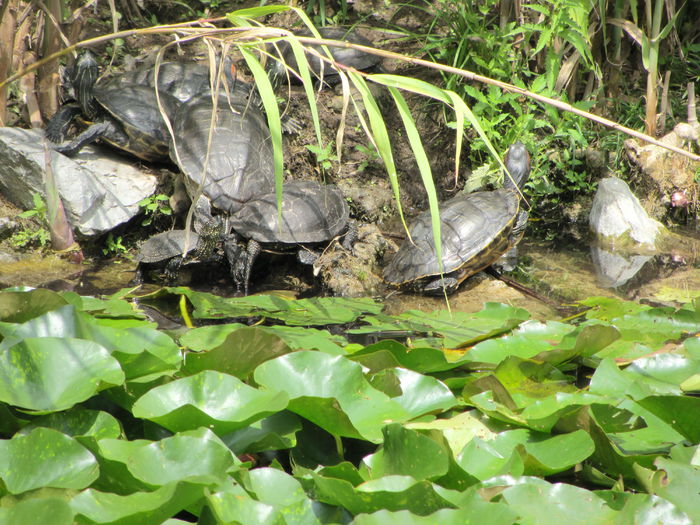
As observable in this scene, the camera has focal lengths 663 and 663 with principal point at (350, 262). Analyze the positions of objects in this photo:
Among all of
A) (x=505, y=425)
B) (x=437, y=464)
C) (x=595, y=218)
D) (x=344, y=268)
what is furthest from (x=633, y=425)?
(x=595, y=218)

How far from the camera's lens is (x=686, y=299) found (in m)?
3.70

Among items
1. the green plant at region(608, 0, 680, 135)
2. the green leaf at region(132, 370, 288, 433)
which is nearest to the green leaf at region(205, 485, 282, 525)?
the green leaf at region(132, 370, 288, 433)

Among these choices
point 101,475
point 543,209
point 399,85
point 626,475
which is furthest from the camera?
point 543,209

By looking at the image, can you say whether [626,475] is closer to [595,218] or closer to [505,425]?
[505,425]

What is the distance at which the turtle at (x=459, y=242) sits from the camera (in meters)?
4.05

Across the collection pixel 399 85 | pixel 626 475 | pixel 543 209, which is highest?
pixel 399 85

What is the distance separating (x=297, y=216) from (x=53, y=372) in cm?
314

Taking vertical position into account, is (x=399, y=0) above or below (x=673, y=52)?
above

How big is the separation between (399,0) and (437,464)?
597cm

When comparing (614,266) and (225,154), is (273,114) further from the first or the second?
(614,266)

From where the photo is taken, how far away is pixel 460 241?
4.20 m

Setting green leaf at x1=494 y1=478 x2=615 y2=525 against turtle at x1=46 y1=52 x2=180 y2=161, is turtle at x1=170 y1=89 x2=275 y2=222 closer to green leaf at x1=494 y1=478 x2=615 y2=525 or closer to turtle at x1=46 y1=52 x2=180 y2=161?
turtle at x1=46 y1=52 x2=180 y2=161

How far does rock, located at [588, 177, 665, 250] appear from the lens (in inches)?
185

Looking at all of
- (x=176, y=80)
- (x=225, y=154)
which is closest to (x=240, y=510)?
(x=225, y=154)
